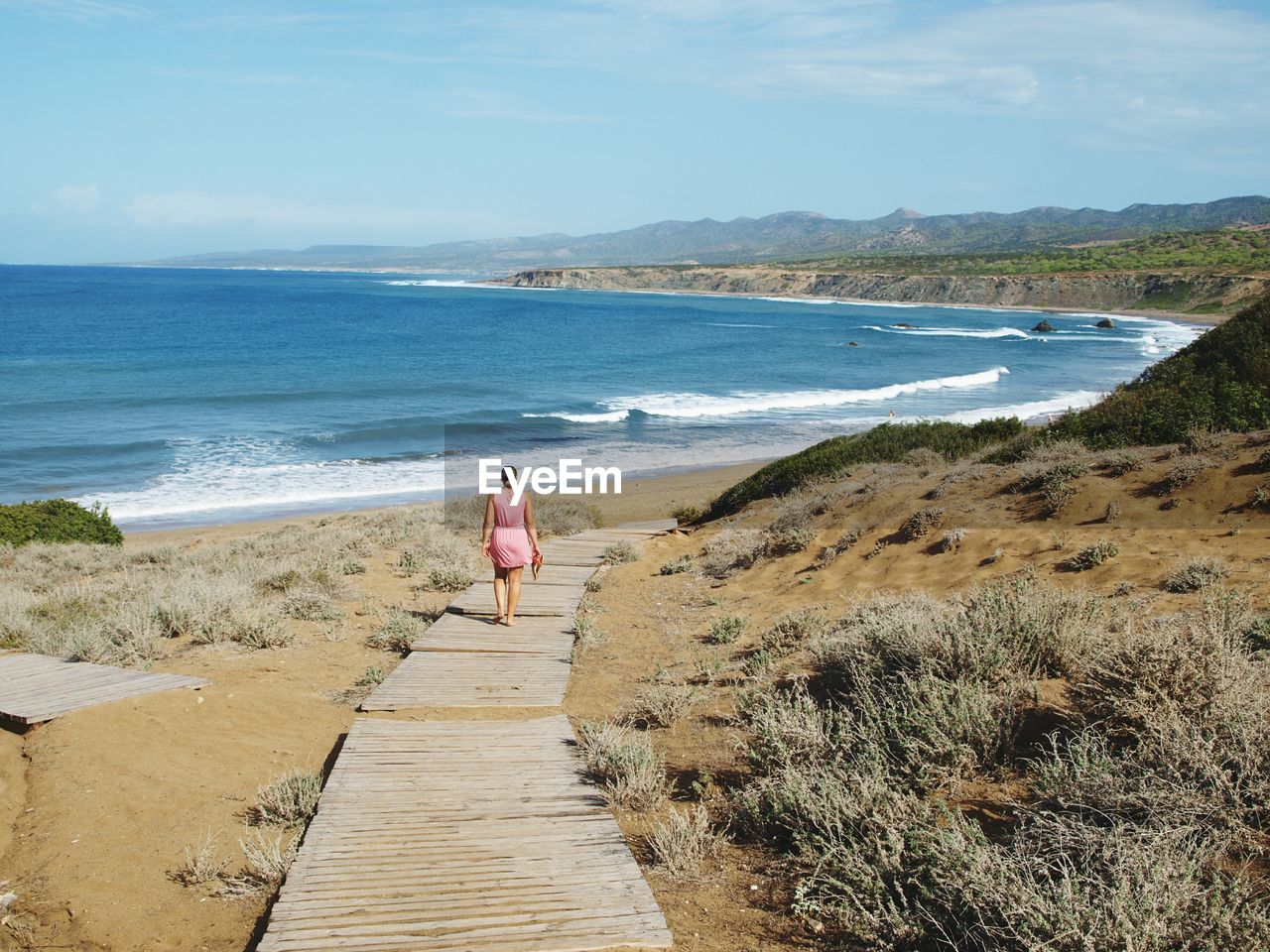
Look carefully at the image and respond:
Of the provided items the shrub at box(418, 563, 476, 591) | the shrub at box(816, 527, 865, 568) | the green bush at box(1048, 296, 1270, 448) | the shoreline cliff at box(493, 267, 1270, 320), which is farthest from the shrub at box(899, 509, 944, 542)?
the shoreline cliff at box(493, 267, 1270, 320)

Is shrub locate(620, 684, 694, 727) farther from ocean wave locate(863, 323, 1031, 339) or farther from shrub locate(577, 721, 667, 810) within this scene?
ocean wave locate(863, 323, 1031, 339)

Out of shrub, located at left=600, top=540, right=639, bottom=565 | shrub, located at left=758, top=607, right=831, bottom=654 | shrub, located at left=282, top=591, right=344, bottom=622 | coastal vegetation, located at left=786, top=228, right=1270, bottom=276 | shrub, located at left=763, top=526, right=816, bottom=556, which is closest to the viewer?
shrub, located at left=758, top=607, right=831, bottom=654

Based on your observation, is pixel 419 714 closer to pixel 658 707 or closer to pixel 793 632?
pixel 658 707

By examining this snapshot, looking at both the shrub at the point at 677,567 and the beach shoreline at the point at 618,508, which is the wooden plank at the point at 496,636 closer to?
the shrub at the point at 677,567

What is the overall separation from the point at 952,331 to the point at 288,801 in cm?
7684

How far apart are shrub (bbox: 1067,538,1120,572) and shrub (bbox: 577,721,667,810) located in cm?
436

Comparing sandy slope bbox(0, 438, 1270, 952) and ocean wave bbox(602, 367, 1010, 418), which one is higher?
ocean wave bbox(602, 367, 1010, 418)

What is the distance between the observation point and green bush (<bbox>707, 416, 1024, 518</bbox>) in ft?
47.5

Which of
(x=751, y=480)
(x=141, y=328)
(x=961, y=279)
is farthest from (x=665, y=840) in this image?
(x=961, y=279)

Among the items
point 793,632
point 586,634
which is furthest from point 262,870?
point 793,632

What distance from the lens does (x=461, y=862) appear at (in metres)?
4.17

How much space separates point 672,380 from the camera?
42.9m

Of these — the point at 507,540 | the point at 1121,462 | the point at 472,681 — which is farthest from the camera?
the point at 1121,462

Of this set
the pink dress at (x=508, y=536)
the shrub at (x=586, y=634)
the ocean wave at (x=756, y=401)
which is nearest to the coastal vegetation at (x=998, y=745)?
the shrub at (x=586, y=634)
